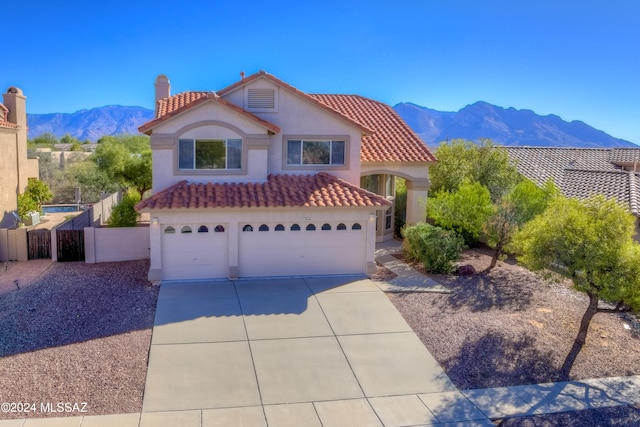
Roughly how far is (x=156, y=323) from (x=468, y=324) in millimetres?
8227

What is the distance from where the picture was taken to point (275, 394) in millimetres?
10570

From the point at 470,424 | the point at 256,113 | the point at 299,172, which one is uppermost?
the point at 256,113

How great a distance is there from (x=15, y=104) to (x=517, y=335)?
1066 inches

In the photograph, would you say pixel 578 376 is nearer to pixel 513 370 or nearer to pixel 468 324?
pixel 513 370

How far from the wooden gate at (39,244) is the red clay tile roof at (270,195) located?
20.2 feet

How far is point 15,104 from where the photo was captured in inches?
1104

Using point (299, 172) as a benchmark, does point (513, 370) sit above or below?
below

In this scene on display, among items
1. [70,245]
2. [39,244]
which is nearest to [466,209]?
[70,245]

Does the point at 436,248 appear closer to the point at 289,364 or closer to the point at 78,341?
the point at 289,364

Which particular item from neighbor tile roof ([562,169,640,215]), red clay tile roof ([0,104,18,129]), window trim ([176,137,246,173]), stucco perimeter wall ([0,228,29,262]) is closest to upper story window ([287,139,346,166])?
window trim ([176,137,246,173])

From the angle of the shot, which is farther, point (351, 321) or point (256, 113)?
point (256, 113)

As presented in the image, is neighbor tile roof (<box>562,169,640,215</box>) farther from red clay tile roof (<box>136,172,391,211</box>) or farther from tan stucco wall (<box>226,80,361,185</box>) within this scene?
tan stucco wall (<box>226,80,361,185</box>)

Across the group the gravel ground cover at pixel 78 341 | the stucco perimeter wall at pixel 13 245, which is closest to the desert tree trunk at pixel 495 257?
the gravel ground cover at pixel 78 341

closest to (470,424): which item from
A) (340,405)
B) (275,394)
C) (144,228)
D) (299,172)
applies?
(340,405)
